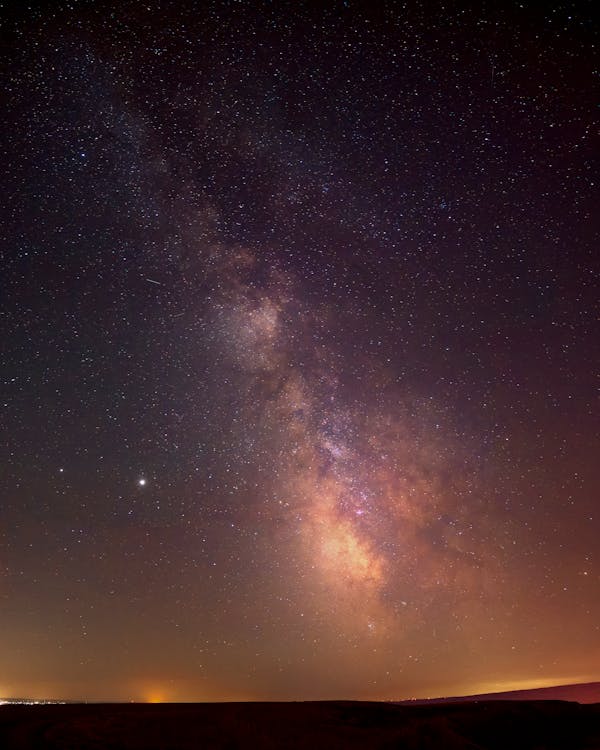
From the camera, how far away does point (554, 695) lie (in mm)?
103500

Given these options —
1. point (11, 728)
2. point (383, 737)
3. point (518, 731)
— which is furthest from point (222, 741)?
point (518, 731)

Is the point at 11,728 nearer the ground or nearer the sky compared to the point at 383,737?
nearer the sky

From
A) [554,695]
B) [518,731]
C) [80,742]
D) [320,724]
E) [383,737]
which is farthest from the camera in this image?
[554,695]

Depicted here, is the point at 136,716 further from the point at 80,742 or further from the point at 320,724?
the point at 320,724

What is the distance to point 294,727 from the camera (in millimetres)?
8891

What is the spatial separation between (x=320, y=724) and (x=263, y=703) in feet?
5.37

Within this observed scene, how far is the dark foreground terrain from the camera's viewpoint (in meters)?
7.96

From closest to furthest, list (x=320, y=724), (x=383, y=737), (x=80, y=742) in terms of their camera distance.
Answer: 1. (x=80, y=742)
2. (x=383, y=737)
3. (x=320, y=724)

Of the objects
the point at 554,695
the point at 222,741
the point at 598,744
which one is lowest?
the point at 554,695

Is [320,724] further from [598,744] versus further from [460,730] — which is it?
[598,744]

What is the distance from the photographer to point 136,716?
9062mm

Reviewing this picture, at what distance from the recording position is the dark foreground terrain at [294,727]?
7.96 meters

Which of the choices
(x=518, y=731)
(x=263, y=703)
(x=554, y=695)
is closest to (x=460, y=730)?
(x=518, y=731)

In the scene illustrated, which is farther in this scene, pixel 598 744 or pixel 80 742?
pixel 598 744
